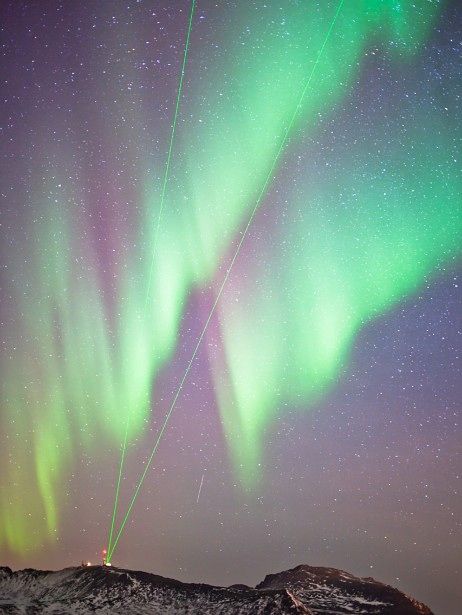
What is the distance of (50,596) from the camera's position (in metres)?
104

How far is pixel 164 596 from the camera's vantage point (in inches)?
3812

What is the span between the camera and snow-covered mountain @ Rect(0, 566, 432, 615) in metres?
88.9

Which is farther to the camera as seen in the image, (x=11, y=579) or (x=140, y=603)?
(x=11, y=579)

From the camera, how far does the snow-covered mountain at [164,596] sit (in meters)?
88.9

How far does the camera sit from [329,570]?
143 metres

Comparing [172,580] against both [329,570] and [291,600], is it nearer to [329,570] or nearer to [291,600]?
[291,600]

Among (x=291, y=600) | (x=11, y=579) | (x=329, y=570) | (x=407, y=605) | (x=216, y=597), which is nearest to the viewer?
(x=291, y=600)

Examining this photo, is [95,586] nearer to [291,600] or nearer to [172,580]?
[172,580]

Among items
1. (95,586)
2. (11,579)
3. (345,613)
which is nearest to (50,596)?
(95,586)

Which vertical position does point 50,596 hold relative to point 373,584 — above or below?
above

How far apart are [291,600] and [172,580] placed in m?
31.8

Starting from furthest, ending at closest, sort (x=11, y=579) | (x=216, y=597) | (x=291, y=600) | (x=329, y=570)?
(x=329, y=570)
(x=11, y=579)
(x=216, y=597)
(x=291, y=600)

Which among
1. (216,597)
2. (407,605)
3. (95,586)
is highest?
(95,586)

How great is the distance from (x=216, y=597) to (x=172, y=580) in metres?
16.6
